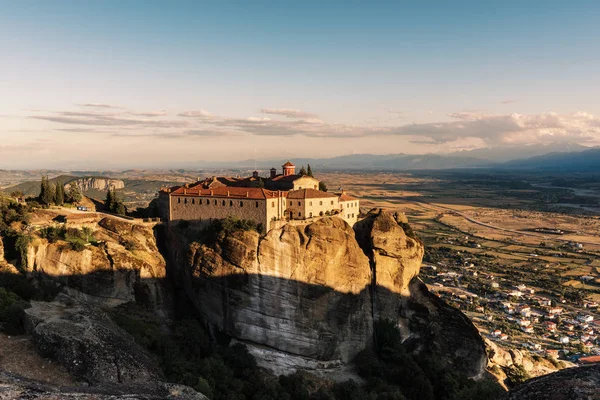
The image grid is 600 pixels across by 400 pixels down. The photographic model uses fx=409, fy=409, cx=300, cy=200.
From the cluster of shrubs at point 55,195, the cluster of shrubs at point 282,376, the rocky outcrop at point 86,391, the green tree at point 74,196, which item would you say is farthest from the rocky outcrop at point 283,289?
the rocky outcrop at point 86,391

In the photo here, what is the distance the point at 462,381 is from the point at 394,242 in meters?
16.5

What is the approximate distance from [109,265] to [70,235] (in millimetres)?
5250

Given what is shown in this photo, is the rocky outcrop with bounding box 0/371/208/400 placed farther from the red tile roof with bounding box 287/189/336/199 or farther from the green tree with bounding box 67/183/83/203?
the green tree with bounding box 67/183/83/203

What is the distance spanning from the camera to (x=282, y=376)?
130 feet

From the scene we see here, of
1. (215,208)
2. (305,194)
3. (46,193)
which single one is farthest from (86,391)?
(46,193)

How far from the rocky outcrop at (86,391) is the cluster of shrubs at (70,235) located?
28520mm

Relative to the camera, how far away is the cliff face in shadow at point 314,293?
4297cm

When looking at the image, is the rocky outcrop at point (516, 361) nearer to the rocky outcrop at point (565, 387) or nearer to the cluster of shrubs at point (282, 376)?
the cluster of shrubs at point (282, 376)

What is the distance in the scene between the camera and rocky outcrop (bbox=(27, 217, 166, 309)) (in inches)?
1566

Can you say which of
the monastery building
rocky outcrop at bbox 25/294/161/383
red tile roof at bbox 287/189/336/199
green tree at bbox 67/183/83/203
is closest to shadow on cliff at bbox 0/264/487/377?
the monastery building

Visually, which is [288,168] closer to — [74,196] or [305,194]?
[305,194]

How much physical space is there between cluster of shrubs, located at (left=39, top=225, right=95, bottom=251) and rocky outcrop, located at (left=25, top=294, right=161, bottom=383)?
19.1 metres

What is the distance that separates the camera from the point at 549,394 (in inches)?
517

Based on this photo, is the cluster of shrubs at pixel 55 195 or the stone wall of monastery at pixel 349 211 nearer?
the cluster of shrubs at pixel 55 195
